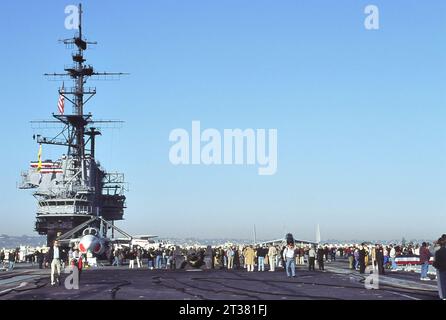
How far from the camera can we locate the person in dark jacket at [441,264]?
14930 mm

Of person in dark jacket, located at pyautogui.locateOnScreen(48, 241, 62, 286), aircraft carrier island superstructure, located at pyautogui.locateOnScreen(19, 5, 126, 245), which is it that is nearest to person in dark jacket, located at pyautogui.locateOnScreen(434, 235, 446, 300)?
person in dark jacket, located at pyautogui.locateOnScreen(48, 241, 62, 286)

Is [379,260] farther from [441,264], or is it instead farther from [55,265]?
[55,265]

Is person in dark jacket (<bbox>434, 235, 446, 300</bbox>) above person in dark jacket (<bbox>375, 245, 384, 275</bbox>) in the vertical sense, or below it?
above

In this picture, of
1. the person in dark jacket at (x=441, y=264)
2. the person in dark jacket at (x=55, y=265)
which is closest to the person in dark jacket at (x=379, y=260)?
the person in dark jacket at (x=441, y=264)

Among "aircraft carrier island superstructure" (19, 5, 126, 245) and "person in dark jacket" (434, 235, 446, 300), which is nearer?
"person in dark jacket" (434, 235, 446, 300)

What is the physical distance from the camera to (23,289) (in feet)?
65.8

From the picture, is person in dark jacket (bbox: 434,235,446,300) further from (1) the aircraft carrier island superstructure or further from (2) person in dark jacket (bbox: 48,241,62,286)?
(1) the aircraft carrier island superstructure

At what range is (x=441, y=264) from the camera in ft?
49.0

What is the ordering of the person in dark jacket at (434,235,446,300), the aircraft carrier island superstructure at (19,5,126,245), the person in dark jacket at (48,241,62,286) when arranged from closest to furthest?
the person in dark jacket at (434,235,446,300) → the person in dark jacket at (48,241,62,286) → the aircraft carrier island superstructure at (19,5,126,245)

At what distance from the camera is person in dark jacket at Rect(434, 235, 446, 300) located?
588 inches

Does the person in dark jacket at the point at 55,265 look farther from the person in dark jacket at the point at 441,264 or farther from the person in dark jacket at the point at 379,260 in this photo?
the person in dark jacket at the point at 379,260

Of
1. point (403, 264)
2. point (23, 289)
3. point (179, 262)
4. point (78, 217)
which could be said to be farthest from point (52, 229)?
point (23, 289)
